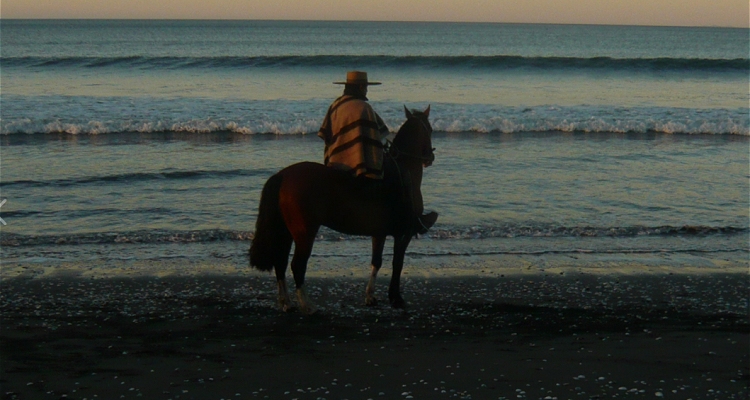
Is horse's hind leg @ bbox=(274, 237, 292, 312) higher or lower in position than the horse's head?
lower

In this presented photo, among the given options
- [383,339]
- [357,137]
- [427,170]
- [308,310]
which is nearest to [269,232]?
[308,310]

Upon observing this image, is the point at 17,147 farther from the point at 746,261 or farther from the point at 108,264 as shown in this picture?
the point at 746,261

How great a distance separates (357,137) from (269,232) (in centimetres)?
103

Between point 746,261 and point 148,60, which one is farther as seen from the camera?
point 148,60

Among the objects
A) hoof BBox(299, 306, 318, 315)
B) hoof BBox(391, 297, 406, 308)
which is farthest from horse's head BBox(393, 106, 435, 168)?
hoof BBox(299, 306, 318, 315)

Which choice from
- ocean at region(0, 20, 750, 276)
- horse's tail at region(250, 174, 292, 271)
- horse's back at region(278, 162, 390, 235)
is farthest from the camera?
ocean at region(0, 20, 750, 276)

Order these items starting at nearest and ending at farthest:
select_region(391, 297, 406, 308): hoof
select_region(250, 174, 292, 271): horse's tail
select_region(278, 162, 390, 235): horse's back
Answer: select_region(278, 162, 390, 235): horse's back, select_region(250, 174, 292, 271): horse's tail, select_region(391, 297, 406, 308): hoof

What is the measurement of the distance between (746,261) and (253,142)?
11.4 metres

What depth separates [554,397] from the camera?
4.64 m

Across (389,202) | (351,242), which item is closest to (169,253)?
(351,242)

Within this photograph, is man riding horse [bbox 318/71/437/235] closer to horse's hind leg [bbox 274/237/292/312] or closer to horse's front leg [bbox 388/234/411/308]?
horse's front leg [bbox 388/234/411/308]

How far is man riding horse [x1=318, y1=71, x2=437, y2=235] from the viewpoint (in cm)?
617

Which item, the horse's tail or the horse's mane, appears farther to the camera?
the horse's mane

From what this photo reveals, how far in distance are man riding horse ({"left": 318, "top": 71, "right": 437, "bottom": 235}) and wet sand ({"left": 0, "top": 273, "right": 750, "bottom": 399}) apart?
1.17 m
